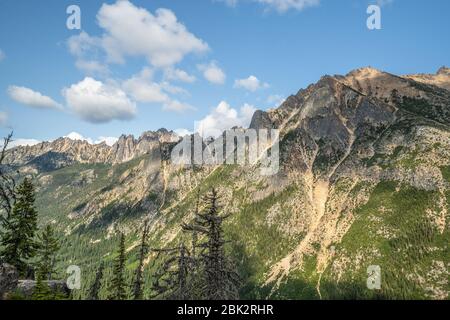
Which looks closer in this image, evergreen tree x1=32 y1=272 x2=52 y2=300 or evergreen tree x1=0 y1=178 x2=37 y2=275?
evergreen tree x1=32 y1=272 x2=52 y2=300

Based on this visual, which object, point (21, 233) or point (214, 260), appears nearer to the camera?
point (214, 260)

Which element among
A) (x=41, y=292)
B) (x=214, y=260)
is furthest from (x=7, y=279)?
(x=214, y=260)

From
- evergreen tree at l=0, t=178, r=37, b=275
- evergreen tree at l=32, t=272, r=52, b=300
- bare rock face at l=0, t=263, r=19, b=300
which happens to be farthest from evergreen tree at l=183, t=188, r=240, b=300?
evergreen tree at l=0, t=178, r=37, b=275

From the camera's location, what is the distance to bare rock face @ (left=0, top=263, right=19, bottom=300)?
2995 cm

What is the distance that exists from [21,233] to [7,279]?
21.4 metres

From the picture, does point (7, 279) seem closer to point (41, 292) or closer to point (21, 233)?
point (41, 292)

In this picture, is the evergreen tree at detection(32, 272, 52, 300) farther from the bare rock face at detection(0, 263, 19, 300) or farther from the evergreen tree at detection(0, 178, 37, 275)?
A: the evergreen tree at detection(0, 178, 37, 275)

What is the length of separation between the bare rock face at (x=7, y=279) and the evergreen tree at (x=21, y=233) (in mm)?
17989

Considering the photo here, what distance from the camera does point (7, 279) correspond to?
31.0m

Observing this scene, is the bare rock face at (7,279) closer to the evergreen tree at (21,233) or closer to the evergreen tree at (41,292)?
the evergreen tree at (41,292)

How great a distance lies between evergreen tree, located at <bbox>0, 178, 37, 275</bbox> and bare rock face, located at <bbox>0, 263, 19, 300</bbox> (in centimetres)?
1799

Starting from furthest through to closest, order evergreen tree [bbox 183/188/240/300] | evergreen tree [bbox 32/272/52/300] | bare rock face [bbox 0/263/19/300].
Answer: evergreen tree [bbox 32/272/52/300]
bare rock face [bbox 0/263/19/300]
evergreen tree [bbox 183/188/240/300]
